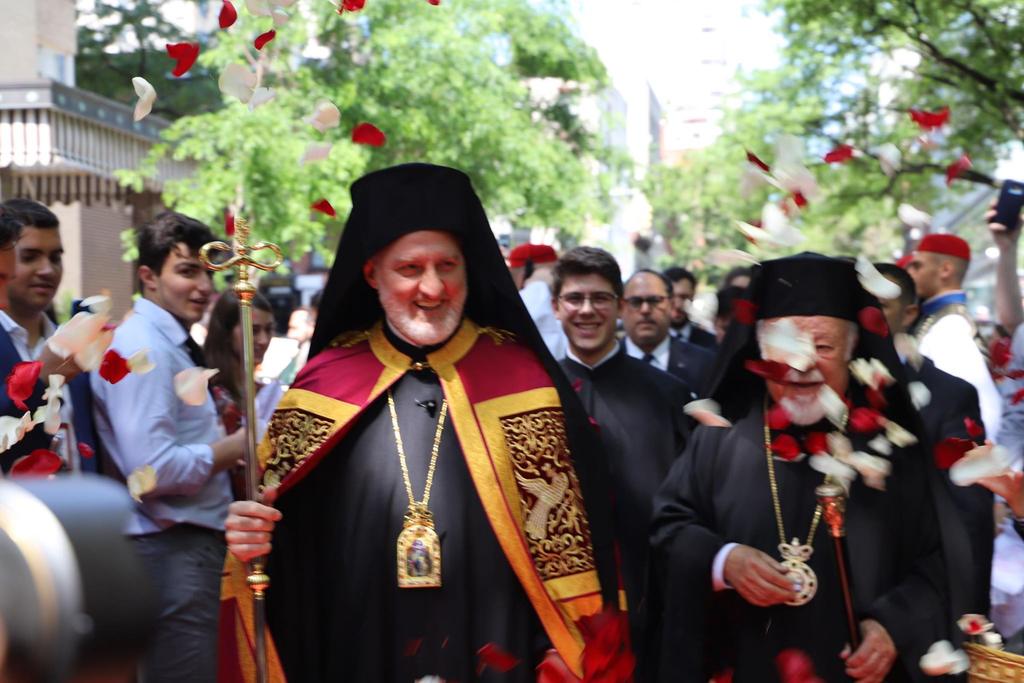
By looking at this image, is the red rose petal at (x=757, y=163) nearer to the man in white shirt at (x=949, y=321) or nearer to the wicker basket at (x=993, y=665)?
the wicker basket at (x=993, y=665)

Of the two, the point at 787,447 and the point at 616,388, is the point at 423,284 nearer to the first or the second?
the point at 787,447

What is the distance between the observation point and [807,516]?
5125 millimetres

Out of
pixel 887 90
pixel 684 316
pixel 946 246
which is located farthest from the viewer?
pixel 887 90

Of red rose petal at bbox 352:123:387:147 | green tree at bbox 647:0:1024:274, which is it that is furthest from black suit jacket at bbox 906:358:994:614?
green tree at bbox 647:0:1024:274

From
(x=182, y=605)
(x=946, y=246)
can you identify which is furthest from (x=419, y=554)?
(x=946, y=246)

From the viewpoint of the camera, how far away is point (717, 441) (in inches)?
209

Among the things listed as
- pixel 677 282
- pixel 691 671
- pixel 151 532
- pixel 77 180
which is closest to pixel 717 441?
pixel 691 671

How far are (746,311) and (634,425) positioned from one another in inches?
93.9

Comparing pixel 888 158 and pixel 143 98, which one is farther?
pixel 888 158

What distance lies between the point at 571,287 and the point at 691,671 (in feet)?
9.75

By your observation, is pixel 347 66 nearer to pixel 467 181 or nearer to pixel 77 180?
pixel 77 180

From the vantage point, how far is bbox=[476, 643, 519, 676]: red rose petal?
4.70 meters

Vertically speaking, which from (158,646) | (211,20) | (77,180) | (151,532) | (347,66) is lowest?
(158,646)

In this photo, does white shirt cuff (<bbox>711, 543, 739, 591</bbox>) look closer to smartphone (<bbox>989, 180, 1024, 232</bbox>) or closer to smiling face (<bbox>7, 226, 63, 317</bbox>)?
smiling face (<bbox>7, 226, 63, 317</bbox>)
